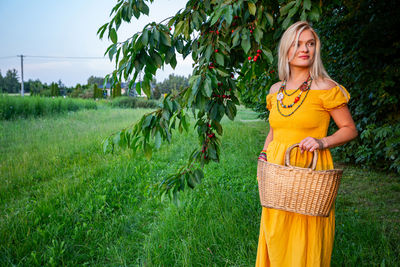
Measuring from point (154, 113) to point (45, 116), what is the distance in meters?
11.5

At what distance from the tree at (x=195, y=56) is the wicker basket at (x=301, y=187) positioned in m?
0.55

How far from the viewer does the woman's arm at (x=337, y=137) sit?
52.9 inches

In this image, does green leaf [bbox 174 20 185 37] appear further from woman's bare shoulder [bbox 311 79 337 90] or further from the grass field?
the grass field

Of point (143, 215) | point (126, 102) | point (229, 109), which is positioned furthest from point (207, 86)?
point (126, 102)

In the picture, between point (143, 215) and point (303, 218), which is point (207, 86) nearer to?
point (303, 218)

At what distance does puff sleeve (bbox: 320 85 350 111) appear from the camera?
1393 millimetres

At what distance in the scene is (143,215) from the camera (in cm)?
339

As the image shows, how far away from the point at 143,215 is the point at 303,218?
2.39 meters

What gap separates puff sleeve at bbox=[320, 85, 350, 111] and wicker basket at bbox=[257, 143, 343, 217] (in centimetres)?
27

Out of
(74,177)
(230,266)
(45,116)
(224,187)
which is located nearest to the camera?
(230,266)

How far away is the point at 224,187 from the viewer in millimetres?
3984

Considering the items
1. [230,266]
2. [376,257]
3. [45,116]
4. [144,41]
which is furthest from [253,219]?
[45,116]

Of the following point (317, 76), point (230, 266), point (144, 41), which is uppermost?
point (144, 41)

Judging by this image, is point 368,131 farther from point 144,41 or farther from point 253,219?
point 144,41
